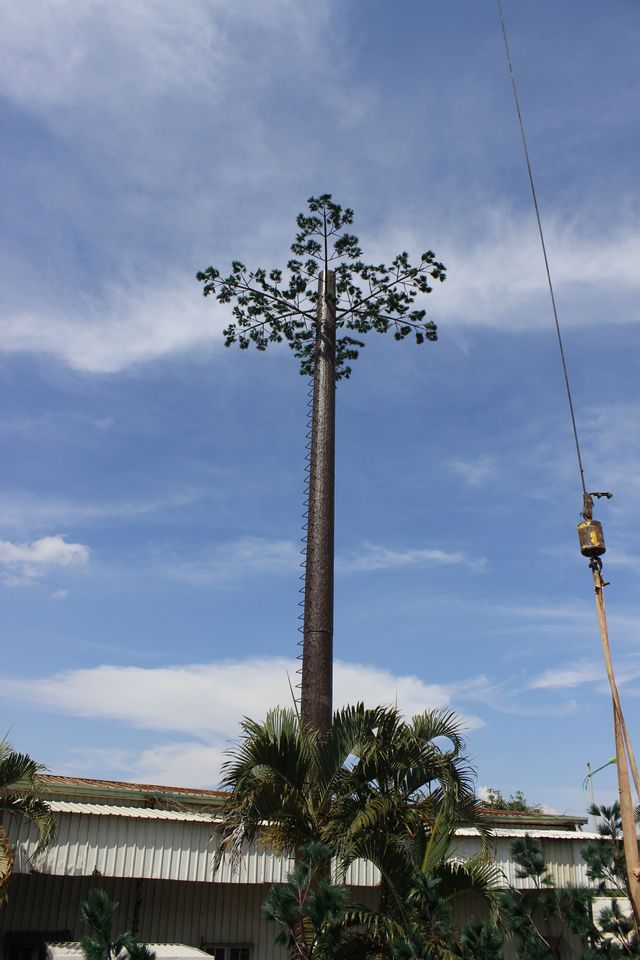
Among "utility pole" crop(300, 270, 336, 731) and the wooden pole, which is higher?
"utility pole" crop(300, 270, 336, 731)

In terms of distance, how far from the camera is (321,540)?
12.9 m

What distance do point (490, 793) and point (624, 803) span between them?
163ft

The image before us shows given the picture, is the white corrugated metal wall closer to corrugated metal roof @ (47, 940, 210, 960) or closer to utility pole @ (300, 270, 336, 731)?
corrugated metal roof @ (47, 940, 210, 960)

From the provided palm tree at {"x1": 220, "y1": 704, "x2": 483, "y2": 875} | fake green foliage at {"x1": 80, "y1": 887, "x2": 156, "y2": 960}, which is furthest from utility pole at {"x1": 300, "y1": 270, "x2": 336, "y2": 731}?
fake green foliage at {"x1": 80, "y1": 887, "x2": 156, "y2": 960}

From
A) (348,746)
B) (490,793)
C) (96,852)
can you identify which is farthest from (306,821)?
(490,793)

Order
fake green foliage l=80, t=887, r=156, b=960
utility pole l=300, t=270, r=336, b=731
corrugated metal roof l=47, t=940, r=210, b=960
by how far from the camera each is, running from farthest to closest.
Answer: utility pole l=300, t=270, r=336, b=731 → corrugated metal roof l=47, t=940, r=210, b=960 → fake green foliage l=80, t=887, r=156, b=960

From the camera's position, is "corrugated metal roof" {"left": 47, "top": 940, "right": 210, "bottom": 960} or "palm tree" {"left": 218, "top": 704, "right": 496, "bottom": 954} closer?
"palm tree" {"left": 218, "top": 704, "right": 496, "bottom": 954}

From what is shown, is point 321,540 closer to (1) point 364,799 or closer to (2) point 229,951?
(1) point 364,799

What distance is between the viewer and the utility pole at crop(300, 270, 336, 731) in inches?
460

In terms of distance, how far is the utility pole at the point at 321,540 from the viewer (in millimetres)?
11688

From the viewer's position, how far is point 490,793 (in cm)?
4972

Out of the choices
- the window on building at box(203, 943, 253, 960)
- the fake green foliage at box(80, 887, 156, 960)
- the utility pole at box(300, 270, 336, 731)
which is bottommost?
the window on building at box(203, 943, 253, 960)

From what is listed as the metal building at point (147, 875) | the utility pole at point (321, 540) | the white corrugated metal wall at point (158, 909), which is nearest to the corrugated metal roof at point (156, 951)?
the white corrugated metal wall at point (158, 909)

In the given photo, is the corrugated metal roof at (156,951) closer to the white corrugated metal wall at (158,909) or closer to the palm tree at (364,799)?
the white corrugated metal wall at (158,909)
